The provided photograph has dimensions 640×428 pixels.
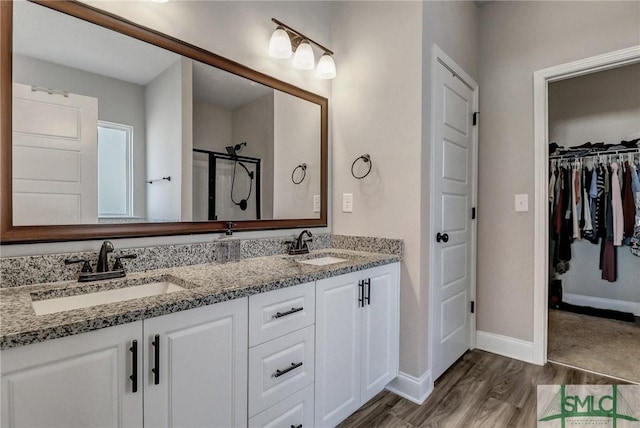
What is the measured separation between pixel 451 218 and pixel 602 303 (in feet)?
8.87

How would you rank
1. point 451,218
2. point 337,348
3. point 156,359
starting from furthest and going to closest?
point 451,218, point 337,348, point 156,359

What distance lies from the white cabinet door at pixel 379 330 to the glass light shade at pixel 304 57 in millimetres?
1305

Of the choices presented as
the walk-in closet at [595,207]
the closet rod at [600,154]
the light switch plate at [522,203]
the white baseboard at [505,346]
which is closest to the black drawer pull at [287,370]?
the white baseboard at [505,346]

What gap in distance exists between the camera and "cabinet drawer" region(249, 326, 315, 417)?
1204 mm

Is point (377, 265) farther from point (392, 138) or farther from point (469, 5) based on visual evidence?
point (469, 5)

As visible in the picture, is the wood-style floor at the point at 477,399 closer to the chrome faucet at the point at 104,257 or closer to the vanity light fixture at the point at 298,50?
the chrome faucet at the point at 104,257

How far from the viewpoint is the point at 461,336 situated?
8.00 feet

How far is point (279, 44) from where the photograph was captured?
1.86 metres

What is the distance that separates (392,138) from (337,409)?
151 cm

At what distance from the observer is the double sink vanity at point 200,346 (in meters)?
0.80

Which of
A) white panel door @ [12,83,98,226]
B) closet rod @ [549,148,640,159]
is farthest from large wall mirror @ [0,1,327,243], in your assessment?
→ closet rod @ [549,148,640,159]

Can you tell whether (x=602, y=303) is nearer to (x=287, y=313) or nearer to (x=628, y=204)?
(x=628, y=204)

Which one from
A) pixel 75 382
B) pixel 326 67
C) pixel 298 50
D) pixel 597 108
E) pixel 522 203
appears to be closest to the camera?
pixel 75 382

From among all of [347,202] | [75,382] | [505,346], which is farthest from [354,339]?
[505,346]
